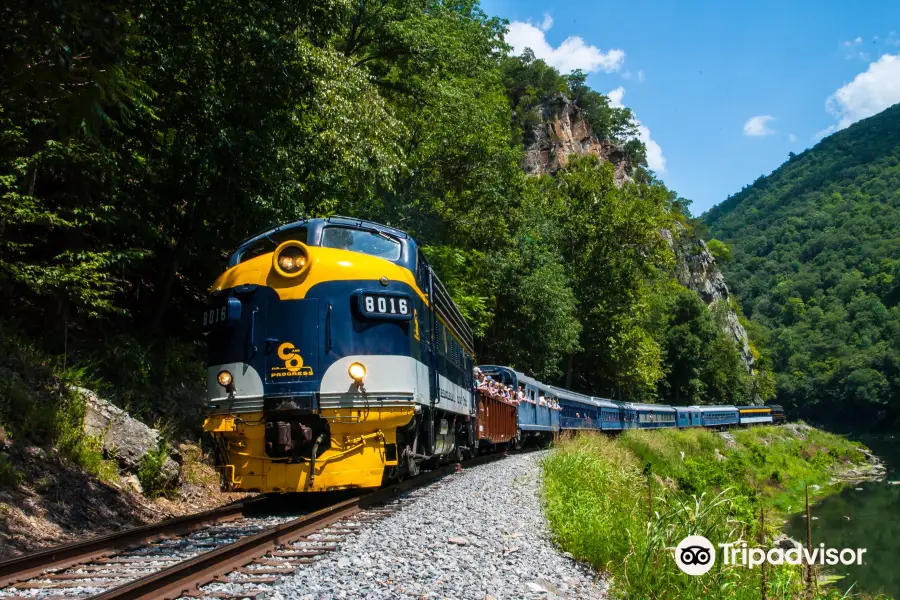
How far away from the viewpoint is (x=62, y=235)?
13523 mm

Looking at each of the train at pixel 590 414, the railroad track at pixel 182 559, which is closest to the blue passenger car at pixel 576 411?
the train at pixel 590 414

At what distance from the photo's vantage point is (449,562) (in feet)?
20.5

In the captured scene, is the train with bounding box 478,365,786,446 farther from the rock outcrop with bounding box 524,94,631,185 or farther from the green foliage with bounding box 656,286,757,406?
the rock outcrop with bounding box 524,94,631,185

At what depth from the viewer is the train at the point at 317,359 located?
903cm

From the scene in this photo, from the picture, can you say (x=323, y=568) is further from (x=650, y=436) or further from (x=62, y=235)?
(x=650, y=436)

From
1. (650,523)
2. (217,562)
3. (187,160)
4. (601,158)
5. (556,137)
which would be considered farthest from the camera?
(601,158)

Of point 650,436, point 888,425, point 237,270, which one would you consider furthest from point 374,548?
point 888,425

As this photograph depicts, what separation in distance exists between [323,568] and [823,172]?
202 m

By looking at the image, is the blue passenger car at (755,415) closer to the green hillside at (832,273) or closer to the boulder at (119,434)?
the green hillside at (832,273)

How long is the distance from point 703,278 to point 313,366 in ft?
311

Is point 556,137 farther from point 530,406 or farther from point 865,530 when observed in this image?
point 530,406

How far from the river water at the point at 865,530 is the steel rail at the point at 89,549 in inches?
451

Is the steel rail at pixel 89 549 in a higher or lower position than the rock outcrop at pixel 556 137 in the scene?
lower

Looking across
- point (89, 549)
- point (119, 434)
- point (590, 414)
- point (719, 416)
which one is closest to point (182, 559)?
point (89, 549)
